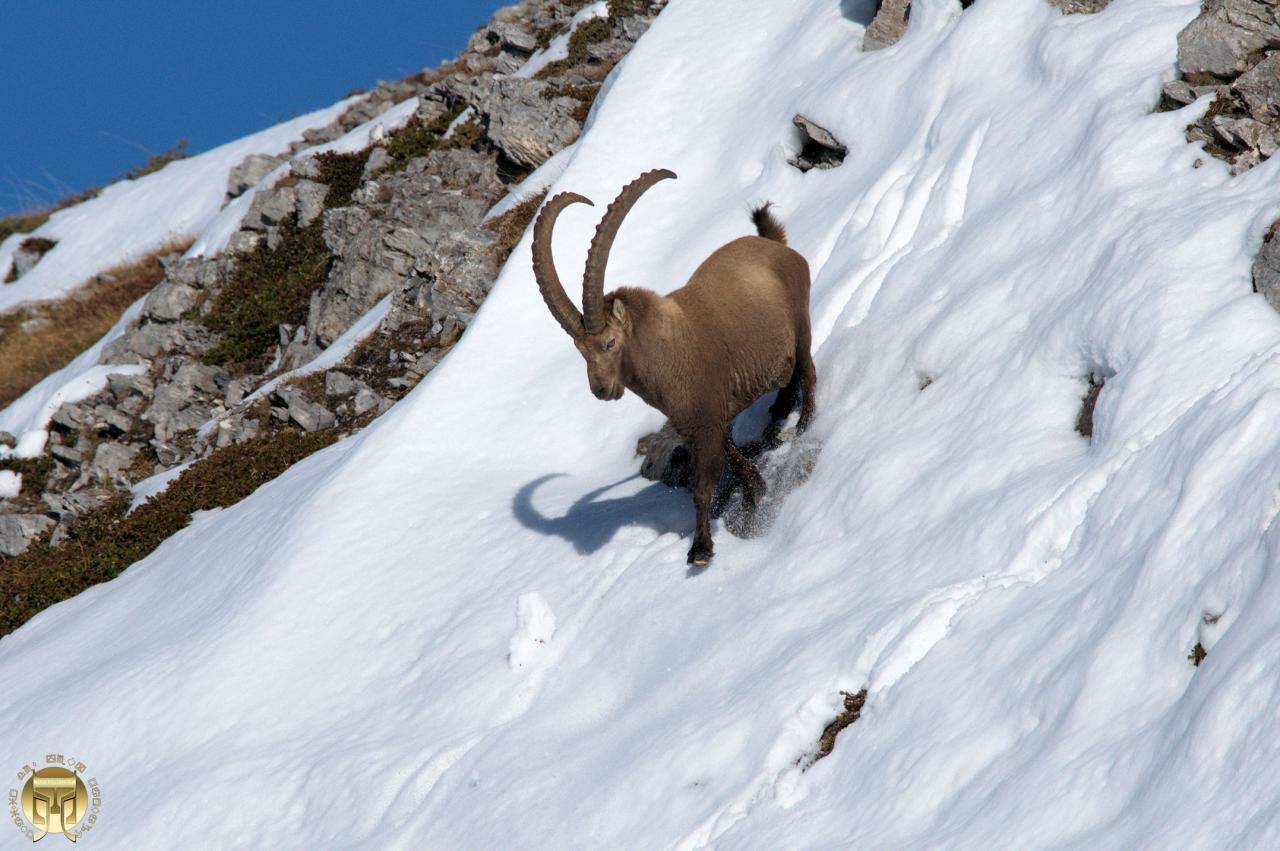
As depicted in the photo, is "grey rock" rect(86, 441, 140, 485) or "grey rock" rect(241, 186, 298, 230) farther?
"grey rock" rect(241, 186, 298, 230)

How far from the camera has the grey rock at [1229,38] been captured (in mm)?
10195

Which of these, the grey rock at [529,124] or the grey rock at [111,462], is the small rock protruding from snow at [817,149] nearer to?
the grey rock at [529,124]

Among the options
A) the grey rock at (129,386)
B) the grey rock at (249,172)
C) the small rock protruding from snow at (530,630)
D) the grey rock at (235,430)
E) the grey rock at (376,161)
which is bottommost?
the small rock protruding from snow at (530,630)

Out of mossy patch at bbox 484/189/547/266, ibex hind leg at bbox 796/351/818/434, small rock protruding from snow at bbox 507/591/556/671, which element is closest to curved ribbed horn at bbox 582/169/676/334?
ibex hind leg at bbox 796/351/818/434

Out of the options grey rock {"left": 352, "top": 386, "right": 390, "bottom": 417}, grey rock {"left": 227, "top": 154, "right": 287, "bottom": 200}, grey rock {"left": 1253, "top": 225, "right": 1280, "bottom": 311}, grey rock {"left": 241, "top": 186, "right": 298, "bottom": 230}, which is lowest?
grey rock {"left": 1253, "top": 225, "right": 1280, "bottom": 311}

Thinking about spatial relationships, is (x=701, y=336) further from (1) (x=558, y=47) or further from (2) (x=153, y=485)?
(1) (x=558, y=47)

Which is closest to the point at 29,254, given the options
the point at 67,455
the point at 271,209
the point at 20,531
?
the point at 271,209

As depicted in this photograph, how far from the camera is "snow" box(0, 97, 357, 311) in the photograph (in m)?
33.1

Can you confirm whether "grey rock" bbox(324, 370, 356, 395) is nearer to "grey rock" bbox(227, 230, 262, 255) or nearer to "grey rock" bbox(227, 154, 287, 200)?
"grey rock" bbox(227, 230, 262, 255)

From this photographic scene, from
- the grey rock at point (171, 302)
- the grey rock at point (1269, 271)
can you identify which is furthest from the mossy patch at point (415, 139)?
the grey rock at point (1269, 271)

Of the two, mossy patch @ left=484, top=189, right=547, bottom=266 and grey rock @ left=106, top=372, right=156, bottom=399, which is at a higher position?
grey rock @ left=106, top=372, right=156, bottom=399

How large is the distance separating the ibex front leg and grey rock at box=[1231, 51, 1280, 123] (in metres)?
5.10

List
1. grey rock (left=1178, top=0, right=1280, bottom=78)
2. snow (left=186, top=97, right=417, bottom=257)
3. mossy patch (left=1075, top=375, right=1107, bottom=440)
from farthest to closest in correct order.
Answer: snow (left=186, top=97, right=417, bottom=257) < grey rock (left=1178, top=0, right=1280, bottom=78) < mossy patch (left=1075, top=375, right=1107, bottom=440)

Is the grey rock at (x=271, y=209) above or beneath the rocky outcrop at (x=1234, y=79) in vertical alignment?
above
